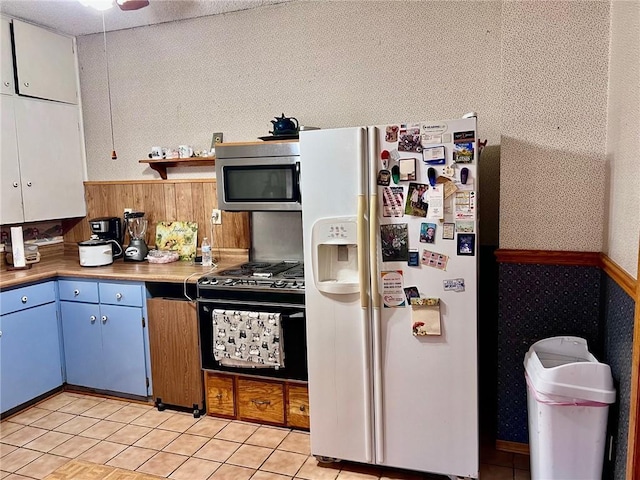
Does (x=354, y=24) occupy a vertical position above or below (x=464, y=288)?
above

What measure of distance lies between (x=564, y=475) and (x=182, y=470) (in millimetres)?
1790

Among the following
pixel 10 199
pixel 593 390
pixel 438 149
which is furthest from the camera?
pixel 10 199

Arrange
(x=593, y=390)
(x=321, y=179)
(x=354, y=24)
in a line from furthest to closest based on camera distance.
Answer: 1. (x=354, y=24)
2. (x=321, y=179)
3. (x=593, y=390)

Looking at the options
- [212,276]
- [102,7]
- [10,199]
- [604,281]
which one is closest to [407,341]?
[604,281]

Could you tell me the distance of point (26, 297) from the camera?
10.4 ft

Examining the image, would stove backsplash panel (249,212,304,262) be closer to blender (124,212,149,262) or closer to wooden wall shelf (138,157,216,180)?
wooden wall shelf (138,157,216,180)

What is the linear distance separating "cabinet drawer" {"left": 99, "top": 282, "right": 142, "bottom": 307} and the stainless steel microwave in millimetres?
795

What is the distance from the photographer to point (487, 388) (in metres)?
2.94

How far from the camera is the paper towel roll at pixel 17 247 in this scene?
3.40 meters

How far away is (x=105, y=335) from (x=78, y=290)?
0.36 meters

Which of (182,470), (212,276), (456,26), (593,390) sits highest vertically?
(456,26)

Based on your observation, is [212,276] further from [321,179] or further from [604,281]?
[604,281]

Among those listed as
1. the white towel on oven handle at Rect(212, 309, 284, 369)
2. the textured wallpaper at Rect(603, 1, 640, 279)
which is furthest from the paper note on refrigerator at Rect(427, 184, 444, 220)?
the white towel on oven handle at Rect(212, 309, 284, 369)

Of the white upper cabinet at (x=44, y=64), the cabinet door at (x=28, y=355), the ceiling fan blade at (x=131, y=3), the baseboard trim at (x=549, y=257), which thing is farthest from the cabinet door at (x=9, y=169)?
the baseboard trim at (x=549, y=257)
